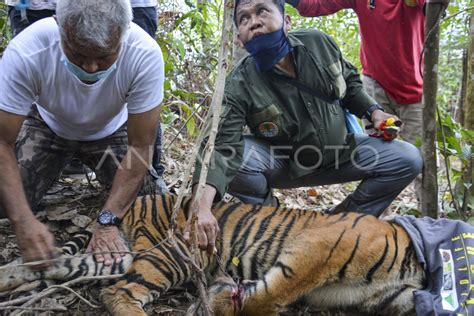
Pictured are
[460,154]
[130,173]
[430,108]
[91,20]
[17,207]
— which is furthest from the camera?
[460,154]

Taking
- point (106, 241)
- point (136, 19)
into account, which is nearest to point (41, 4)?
point (136, 19)

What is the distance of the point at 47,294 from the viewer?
270cm

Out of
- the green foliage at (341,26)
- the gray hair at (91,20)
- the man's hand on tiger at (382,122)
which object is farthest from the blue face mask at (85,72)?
the green foliage at (341,26)

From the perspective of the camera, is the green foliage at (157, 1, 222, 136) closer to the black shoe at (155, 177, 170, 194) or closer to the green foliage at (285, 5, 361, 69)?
the black shoe at (155, 177, 170, 194)

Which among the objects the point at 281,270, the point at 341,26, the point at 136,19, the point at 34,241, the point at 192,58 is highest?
the point at 136,19

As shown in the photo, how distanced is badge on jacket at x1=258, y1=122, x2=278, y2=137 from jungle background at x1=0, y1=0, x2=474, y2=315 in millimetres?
1105

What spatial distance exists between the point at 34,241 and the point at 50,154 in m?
1.12

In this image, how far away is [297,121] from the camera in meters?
3.69

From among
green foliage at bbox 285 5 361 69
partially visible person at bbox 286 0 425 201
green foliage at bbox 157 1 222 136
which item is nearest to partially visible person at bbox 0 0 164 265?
green foliage at bbox 157 1 222 136

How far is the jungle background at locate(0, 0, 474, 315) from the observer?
3475 millimetres

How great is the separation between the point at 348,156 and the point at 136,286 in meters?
1.84

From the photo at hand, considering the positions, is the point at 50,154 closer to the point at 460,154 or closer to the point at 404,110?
the point at 460,154

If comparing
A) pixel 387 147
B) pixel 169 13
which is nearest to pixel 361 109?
pixel 387 147

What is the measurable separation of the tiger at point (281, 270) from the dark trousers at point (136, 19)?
0.98m
